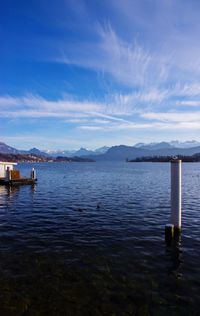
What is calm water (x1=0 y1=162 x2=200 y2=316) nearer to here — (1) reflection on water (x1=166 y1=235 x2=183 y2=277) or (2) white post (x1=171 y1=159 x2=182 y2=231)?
(1) reflection on water (x1=166 y1=235 x2=183 y2=277)

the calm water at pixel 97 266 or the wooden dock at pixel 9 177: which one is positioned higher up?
the wooden dock at pixel 9 177

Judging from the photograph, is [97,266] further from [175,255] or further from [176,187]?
[176,187]

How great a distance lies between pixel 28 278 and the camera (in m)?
14.2

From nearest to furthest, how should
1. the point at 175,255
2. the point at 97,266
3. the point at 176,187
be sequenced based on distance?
1. the point at 97,266
2. the point at 175,255
3. the point at 176,187

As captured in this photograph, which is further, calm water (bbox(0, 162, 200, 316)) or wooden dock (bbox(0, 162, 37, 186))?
wooden dock (bbox(0, 162, 37, 186))

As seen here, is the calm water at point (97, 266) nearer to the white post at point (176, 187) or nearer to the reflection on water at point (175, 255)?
the reflection on water at point (175, 255)

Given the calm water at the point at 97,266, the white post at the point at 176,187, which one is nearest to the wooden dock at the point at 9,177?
the calm water at the point at 97,266

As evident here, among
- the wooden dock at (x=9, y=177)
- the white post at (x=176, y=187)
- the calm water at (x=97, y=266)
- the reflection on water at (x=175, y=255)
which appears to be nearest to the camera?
the calm water at (x=97, y=266)

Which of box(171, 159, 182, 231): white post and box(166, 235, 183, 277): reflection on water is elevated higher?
box(171, 159, 182, 231): white post

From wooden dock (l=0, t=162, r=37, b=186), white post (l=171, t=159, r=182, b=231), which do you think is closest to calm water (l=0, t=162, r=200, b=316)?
white post (l=171, t=159, r=182, b=231)

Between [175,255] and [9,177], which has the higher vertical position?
[9,177]

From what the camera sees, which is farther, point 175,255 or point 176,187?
point 176,187

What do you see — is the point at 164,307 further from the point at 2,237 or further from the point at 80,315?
the point at 2,237

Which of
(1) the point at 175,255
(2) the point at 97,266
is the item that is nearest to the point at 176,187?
(1) the point at 175,255
